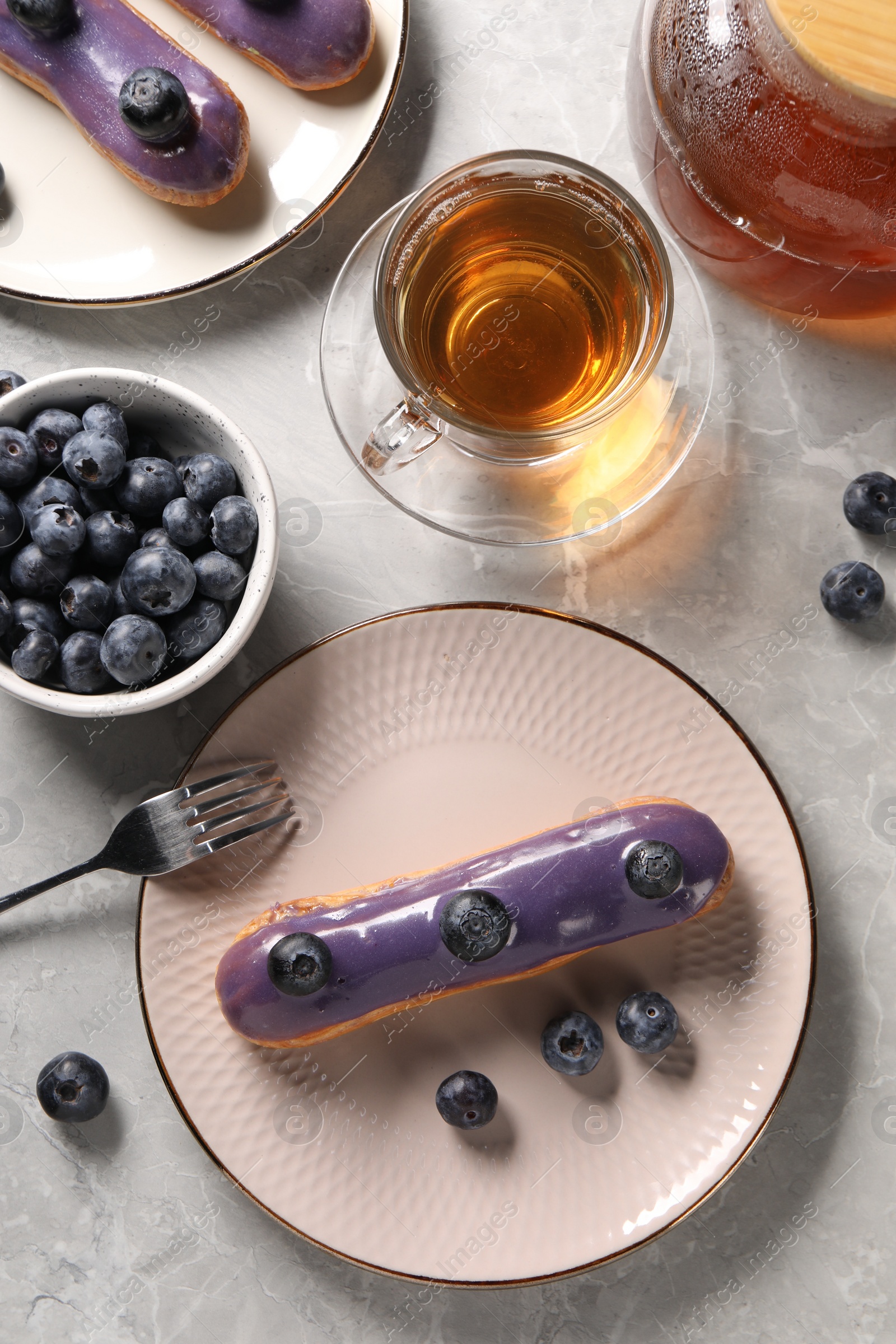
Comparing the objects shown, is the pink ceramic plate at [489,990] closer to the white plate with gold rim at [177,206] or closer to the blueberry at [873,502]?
the blueberry at [873,502]

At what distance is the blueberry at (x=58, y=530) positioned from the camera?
94 centimetres

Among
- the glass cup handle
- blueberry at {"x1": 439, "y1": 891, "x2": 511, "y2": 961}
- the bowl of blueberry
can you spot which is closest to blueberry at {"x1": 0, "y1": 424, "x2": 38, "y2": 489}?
the bowl of blueberry

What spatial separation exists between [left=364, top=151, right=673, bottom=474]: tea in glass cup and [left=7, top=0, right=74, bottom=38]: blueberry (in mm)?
454

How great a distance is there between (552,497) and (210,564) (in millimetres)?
378

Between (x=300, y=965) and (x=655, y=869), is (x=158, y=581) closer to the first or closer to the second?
(x=300, y=965)

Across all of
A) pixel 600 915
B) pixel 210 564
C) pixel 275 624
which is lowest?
pixel 600 915

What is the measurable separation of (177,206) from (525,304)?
421mm

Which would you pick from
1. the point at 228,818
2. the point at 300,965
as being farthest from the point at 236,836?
the point at 300,965

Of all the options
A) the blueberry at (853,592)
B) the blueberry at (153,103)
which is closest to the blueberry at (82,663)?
the blueberry at (153,103)

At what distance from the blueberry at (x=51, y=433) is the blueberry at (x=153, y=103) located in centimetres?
32

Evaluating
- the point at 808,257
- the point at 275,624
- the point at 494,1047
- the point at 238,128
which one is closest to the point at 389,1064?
the point at 494,1047

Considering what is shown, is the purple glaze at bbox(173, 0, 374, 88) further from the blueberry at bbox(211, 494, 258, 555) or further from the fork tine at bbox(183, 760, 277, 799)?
the fork tine at bbox(183, 760, 277, 799)

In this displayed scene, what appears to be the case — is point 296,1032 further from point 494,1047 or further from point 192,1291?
point 192,1291

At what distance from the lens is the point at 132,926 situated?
1142 mm
